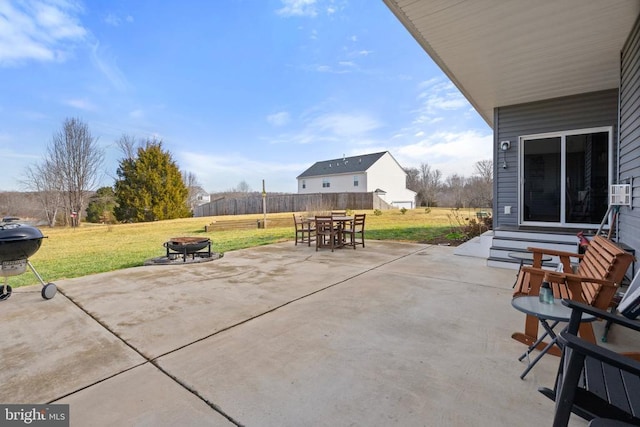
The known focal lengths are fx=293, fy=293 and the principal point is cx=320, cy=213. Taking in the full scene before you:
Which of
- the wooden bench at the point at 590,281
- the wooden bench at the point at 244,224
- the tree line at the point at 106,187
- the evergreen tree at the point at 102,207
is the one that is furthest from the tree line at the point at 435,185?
the evergreen tree at the point at 102,207

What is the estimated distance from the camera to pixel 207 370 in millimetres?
2090

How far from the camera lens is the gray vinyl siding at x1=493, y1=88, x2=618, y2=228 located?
5.24 m

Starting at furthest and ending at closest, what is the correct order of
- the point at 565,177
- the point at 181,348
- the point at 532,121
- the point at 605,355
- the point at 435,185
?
1. the point at 435,185
2. the point at 532,121
3. the point at 565,177
4. the point at 181,348
5. the point at 605,355

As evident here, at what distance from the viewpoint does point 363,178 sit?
2878 centimetres

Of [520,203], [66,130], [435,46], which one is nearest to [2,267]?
[435,46]

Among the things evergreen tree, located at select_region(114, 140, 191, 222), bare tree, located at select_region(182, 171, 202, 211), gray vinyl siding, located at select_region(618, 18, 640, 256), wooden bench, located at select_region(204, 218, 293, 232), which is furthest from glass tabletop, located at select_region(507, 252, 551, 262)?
bare tree, located at select_region(182, 171, 202, 211)

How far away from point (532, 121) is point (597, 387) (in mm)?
6149

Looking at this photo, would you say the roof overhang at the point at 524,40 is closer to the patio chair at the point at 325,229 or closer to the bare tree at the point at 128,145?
the patio chair at the point at 325,229

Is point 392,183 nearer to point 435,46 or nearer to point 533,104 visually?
point 533,104

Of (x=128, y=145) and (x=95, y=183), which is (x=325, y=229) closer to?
(x=95, y=183)

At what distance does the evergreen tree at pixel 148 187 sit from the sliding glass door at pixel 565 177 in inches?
850

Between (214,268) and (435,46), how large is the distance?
4888mm

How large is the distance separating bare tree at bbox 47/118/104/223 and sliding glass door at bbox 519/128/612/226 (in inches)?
915

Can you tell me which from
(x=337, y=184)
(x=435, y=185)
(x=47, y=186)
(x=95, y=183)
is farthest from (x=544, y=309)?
(x=435, y=185)
